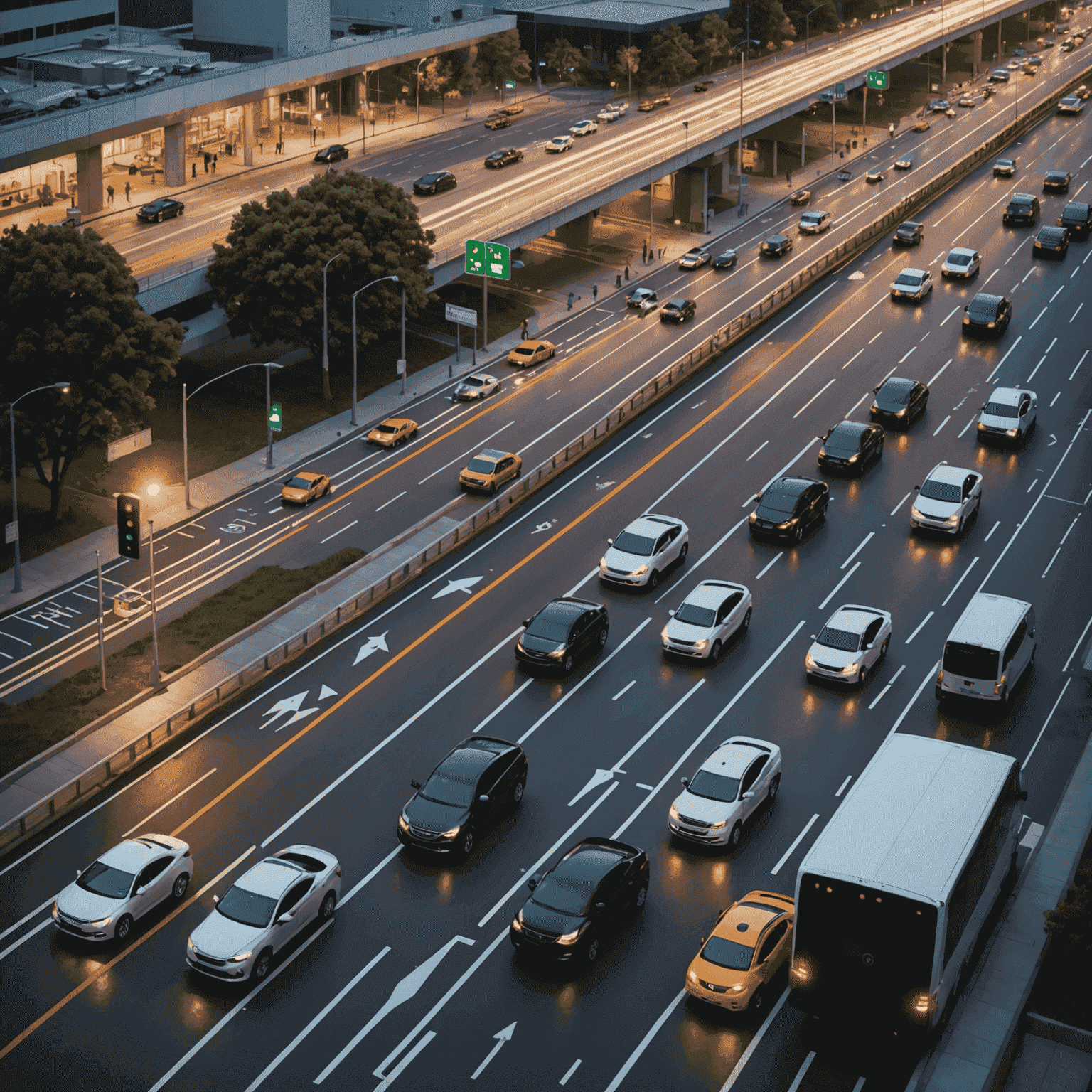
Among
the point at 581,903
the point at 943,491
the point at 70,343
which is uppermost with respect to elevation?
the point at 70,343

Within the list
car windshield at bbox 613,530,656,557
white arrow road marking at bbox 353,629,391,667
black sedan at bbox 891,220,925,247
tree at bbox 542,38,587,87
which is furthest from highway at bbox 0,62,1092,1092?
tree at bbox 542,38,587,87

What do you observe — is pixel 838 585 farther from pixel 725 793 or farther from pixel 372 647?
pixel 725 793

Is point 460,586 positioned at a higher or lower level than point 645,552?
lower

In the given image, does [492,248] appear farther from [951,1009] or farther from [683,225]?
[951,1009]

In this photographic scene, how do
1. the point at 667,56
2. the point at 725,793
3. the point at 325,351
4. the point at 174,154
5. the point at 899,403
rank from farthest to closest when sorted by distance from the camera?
the point at 667,56 → the point at 174,154 → the point at 325,351 → the point at 899,403 → the point at 725,793

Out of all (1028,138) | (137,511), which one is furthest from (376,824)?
(1028,138)

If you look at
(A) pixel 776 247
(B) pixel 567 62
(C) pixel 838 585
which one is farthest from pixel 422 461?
(B) pixel 567 62

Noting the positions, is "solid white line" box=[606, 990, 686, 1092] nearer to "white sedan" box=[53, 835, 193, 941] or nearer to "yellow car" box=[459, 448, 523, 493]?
"white sedan" box=[53, 835, 193, 941]
